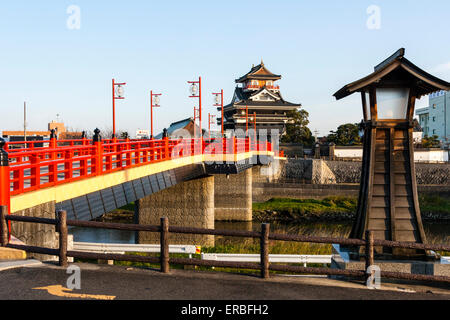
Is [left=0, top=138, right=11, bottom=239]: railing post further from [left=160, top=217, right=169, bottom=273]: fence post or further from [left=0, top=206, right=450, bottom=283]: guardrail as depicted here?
[left=160, top=217, right=169, bottom=273]: fence post

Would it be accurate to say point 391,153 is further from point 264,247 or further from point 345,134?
point 345,134

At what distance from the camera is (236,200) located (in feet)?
131

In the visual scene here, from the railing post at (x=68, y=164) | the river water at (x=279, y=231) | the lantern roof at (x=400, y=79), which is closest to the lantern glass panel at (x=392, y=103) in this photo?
the lantern roof at (x=400, y=79)

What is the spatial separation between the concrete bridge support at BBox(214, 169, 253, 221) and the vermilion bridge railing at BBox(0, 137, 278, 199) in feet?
29.5

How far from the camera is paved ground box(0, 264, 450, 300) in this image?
6.17m

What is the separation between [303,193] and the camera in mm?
46781

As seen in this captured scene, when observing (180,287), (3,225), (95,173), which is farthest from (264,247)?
(95,173)

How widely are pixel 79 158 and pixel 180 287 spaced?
5.65 m

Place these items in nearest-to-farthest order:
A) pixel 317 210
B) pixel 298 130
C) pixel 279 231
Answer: pixel 279 231, pixel 317 210, pixel 298 130

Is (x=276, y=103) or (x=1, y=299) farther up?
(x=276, y=103)
